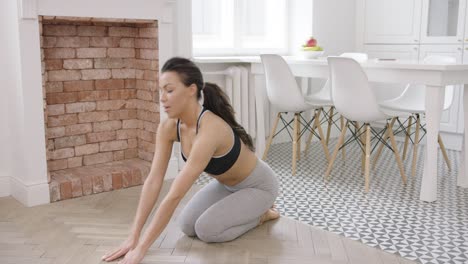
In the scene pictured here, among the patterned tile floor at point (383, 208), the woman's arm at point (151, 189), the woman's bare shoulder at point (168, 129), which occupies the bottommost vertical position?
the patterned tile floor at point (383, 208)

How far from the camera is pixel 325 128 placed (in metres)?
5.24

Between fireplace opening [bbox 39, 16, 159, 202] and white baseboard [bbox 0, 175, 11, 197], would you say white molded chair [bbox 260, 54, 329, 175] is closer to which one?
fireplace opening [bbox 39, 16, 159, 202]

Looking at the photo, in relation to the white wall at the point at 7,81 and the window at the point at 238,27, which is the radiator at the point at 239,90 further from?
the white wall at the point at 7,81

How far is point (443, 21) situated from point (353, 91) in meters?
1.85

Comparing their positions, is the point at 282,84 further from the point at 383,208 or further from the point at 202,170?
the point at 202,170

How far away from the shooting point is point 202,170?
7.34 feet

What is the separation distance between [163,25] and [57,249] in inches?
66.9

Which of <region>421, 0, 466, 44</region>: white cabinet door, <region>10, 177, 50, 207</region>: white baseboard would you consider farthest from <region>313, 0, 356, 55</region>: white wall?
<region>10, 177, 50, 207</region>: white baseboard

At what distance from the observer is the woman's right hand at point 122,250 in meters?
2.26

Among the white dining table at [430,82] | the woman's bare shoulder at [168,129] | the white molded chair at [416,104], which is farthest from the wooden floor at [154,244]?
the white molded chair at [416,104]

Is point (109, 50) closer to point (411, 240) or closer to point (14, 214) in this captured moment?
point (14, 214)

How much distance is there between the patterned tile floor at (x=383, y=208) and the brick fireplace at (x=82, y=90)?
695 millimetres

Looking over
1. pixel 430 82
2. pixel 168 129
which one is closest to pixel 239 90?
pixel 430 82

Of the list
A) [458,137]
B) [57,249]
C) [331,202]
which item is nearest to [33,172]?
[57,249]
